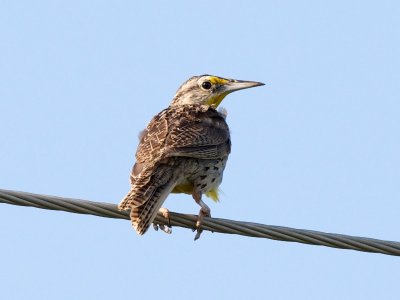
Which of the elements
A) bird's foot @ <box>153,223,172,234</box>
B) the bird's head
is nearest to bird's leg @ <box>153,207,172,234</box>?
bird's foot @ <box>153,223,172,234</box>

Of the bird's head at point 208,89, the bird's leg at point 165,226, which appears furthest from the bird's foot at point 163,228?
the bird's head at point 208,89

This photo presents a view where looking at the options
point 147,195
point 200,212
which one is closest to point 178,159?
point 200,212

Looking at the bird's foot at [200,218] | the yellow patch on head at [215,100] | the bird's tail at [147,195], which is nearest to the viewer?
the bird's tail at [147,195]

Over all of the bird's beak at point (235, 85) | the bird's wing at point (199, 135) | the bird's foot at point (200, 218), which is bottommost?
the bird's foot at point (200, 218)

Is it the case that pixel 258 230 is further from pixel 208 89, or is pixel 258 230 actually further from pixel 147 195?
pixel 208 89

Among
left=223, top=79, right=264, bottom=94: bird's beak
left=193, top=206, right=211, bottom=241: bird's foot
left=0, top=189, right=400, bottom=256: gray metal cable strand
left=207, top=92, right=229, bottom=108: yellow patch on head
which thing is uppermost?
left=223, top=79, right=264, bottom=94: bird's beak

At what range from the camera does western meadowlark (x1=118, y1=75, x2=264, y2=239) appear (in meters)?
8.37

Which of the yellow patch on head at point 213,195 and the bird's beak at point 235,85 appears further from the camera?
the bird's beak at point 235,85

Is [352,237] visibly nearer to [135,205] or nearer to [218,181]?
[135,205]

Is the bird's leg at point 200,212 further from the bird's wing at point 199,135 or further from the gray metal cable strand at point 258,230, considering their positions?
the gray metal cable strand at point 258,230

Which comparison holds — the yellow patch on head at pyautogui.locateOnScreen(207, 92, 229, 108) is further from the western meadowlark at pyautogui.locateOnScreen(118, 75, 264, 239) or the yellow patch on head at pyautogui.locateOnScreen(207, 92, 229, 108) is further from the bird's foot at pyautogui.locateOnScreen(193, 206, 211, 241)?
the bird's foot at pyautogui.locateOnScreen(193, 206, 211, 241)

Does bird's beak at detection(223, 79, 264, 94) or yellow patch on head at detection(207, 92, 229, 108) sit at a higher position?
bird's beak at detection(223, 79, 264, 94)

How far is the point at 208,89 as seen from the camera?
11312 millimetres

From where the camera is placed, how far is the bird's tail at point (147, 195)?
8.16 metres
